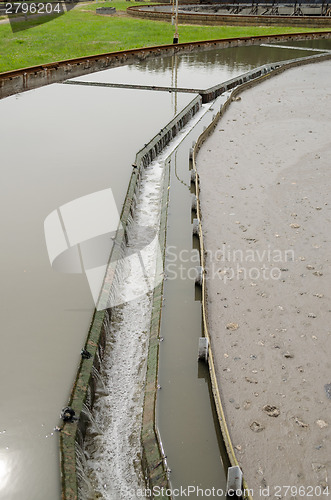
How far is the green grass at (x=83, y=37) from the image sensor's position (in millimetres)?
24906

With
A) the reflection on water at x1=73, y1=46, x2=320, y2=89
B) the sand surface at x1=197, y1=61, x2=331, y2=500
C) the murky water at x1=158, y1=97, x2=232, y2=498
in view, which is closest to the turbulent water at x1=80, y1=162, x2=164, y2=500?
the murky water at x1=158, y1=97, x2=232, y2=498

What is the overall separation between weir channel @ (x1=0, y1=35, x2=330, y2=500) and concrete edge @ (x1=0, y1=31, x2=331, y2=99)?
3.20m

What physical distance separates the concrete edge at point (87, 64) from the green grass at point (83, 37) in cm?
162

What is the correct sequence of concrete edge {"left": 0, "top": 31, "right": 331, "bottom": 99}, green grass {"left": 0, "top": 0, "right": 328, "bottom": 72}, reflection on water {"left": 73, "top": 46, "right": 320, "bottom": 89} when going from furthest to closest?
green grass {"left": 0, "top": 0, "right": 328, "bottom": 72} < reflection on water {"left": 73, "top": 46, "right": 320, "bottom": 89} < concrete edge {"left": 0, "top": 31, "right": 331, "bottom": 99}

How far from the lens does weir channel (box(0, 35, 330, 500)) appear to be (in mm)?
5309

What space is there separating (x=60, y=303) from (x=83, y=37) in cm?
2970

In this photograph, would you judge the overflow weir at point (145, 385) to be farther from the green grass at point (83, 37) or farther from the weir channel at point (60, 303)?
the green grass at point (83, 37)

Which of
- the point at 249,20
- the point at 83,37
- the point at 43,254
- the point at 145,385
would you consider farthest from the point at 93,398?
the point at 249,20

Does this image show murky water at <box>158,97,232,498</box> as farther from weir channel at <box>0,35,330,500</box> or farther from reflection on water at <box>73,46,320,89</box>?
reflection on water at <box>73,46,320,89</box>

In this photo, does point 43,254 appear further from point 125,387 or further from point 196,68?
point 196,68

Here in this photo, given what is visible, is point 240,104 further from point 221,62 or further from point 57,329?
point 57,329

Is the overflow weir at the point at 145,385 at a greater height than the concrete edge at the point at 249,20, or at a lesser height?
lesser

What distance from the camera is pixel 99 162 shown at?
1233 centimetres

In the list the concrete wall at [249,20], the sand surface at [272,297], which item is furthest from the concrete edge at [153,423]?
the concrete wall at [249,20]
